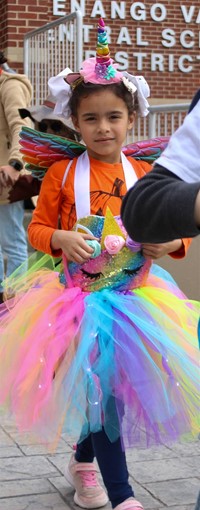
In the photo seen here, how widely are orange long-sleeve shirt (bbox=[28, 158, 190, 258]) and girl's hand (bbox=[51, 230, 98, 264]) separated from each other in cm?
9

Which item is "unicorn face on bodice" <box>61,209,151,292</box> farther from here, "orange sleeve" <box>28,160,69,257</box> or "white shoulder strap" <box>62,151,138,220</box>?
"orange sleeve" <box>28,160,69,257</box>

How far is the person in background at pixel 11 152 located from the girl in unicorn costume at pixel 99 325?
2291 mm

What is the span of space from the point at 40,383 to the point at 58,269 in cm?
66

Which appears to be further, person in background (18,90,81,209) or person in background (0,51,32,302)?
person in background (0,51,32,302)

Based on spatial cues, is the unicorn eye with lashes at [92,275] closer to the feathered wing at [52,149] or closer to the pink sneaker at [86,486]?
the feathered wing at [52,149]

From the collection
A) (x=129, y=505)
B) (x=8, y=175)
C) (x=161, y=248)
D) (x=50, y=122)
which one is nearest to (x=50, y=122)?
(x=50, y=122)

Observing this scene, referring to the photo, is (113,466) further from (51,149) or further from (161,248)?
(51,149)

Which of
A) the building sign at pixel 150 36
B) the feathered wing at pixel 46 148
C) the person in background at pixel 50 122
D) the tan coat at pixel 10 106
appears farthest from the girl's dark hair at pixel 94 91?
the building sign at pixel 150 36

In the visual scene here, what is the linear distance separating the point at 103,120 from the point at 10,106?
2.89 m

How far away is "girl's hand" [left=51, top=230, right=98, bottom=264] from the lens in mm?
3391

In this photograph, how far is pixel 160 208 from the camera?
5.89 feet

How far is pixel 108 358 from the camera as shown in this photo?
3264 millimetres

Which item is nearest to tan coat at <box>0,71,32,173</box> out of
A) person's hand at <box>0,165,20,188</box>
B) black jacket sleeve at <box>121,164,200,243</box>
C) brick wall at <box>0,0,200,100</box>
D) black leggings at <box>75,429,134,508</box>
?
person's hand at <box>0,165,20,188</box>

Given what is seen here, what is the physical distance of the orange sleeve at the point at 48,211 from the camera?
3.62 metres
